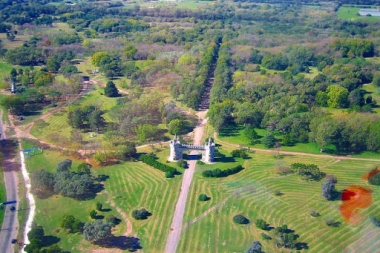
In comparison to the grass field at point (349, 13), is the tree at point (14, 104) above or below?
below

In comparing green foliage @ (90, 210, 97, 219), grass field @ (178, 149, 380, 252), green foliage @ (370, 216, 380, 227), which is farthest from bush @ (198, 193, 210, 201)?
green foliage @ (370, 216, 380, 227)

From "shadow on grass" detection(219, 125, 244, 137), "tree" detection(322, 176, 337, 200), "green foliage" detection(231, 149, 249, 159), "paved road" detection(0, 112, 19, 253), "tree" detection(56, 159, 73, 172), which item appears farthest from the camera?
"shadow on grass" detection(219, 125, 244, 137)

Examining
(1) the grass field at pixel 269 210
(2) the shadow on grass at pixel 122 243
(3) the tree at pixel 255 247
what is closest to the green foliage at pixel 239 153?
(1) the grass field at pixel 269 210

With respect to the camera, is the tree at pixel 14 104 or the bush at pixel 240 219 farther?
the tree at pixel 14 104

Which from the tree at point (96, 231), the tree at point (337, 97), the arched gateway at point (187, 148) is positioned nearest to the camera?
the tree at point (96, 231)

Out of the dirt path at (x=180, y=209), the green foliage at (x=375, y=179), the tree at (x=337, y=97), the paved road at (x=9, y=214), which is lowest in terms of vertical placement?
the paved road at (x=9, y=214)

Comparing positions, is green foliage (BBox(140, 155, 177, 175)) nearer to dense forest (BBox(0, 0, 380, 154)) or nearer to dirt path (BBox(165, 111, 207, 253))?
dirt path (BBox(165, 111, 207, 253))

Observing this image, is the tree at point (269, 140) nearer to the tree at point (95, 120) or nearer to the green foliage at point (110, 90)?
the tree at point (95, 120)
